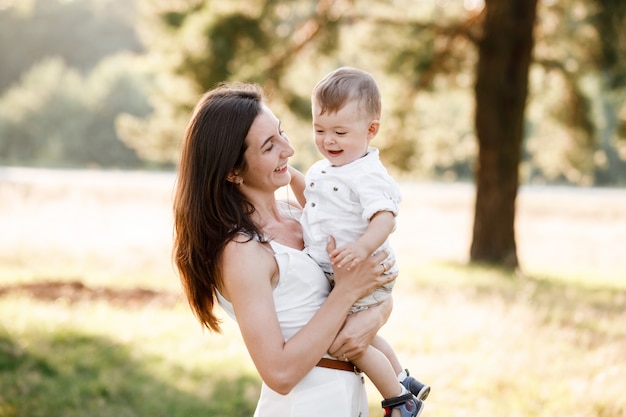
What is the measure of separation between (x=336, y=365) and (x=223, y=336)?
412 cm

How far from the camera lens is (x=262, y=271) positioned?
2.28 meters

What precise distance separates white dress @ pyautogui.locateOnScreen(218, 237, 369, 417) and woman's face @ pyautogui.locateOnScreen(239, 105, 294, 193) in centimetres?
24

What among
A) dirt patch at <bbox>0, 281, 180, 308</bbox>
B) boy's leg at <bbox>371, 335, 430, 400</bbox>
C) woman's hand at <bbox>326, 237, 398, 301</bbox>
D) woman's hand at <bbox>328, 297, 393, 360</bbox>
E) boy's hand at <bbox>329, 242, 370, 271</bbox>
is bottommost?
dirt patch at <bbox>0, 281, 180, 308</bbox>

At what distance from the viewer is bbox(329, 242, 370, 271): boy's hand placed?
7.82ft

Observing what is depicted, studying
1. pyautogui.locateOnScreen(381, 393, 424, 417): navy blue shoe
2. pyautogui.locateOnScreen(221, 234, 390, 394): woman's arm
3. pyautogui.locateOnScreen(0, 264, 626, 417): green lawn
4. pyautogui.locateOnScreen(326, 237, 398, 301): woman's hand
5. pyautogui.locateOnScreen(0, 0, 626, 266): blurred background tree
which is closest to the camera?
pyautogui.locateOnScreen(221, 234, 390, 394): woman's arm

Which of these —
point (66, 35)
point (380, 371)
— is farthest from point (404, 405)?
→ point (66, 35)

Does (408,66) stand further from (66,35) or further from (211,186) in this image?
(66,35)

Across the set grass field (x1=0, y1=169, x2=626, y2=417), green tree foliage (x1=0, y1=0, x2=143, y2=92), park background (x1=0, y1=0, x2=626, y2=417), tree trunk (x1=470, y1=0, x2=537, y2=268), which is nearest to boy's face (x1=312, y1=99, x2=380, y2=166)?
park background (x1=0, y1=0, x2=626, y2=417)

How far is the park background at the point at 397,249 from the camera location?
5.18m

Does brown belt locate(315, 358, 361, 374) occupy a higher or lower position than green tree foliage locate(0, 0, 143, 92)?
lower

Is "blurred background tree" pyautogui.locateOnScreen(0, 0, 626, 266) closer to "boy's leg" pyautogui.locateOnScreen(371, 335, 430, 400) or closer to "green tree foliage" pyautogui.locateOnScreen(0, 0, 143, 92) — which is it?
"boy's leg" pyautogui.locateOnScreen(371, 335, 430, 400)

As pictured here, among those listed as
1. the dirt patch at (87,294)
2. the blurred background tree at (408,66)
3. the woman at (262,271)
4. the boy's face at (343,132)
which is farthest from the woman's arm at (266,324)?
the blurred background tree at (408,66)

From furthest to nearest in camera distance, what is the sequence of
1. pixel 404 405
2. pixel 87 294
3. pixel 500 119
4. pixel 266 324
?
pixel 500 119 < pixel 87 294 < pixel 404 405 < pixel 266 324

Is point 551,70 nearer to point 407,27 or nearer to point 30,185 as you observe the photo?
point 407,27
